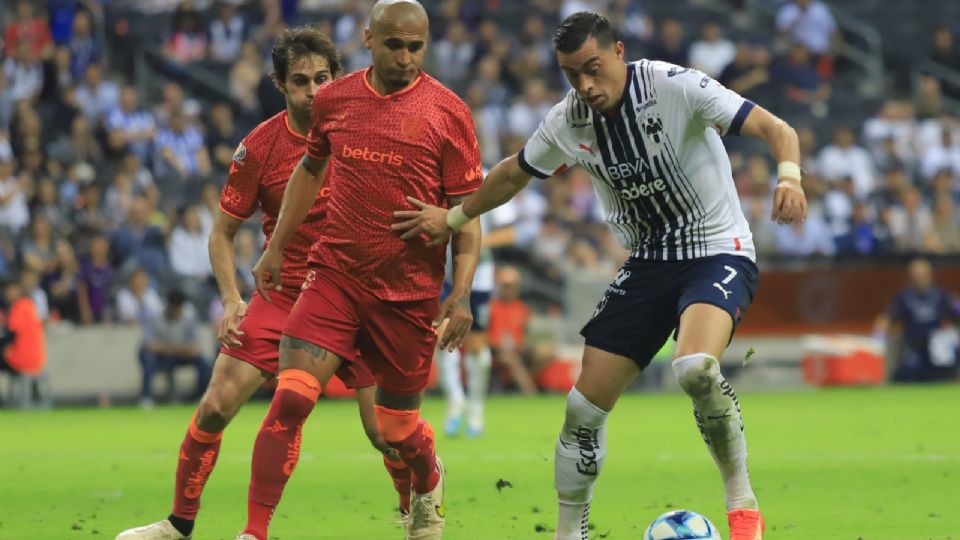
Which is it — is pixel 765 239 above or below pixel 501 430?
above

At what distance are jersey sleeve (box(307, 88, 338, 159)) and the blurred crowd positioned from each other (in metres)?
12.0

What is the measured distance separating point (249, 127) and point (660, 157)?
18088 millimetres

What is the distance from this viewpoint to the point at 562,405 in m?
20.3

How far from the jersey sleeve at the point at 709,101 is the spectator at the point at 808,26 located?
2181cm

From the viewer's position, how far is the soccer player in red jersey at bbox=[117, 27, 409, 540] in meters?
8.15

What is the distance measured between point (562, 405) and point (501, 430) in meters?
3.90

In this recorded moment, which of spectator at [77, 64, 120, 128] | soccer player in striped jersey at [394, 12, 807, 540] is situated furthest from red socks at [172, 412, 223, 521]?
spectator at [77, 64, 120, 128]

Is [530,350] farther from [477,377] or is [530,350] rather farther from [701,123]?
[701,123]

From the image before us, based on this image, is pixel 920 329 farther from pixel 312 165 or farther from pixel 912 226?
pixel 312 165

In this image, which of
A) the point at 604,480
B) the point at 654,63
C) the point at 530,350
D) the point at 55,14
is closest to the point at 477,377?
the point at 604,480

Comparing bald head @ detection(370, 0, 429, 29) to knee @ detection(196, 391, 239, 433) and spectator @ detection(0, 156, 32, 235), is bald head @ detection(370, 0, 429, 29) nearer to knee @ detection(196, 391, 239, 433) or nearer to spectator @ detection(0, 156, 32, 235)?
knee @ detection(196, 391, 239, 433)

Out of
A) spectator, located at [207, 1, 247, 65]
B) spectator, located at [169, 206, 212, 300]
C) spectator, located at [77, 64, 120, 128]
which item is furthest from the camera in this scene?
spectator, located at [207, 1, 247, 65]

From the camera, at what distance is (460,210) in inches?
299

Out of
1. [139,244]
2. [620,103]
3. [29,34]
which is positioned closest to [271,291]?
[620,103]
